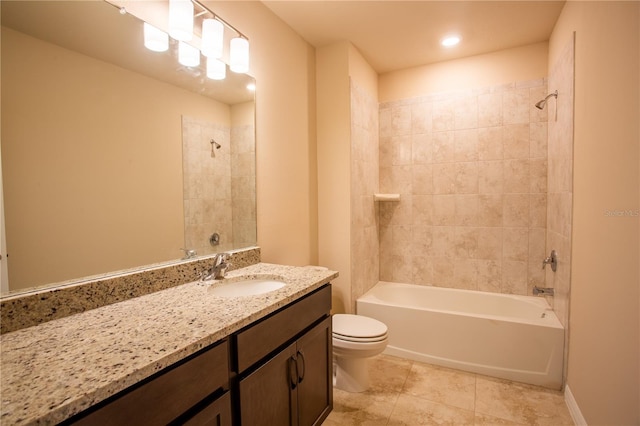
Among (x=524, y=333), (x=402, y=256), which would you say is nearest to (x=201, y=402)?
(x=524, y=333)

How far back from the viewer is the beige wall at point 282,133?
2102 millimetres

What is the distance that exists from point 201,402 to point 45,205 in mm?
861

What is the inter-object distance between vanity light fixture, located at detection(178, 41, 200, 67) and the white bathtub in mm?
2129

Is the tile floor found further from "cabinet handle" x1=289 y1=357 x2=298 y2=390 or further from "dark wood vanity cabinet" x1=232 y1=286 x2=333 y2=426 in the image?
"cabinet handle" x1=289 y1=357 x2=298 y2=390

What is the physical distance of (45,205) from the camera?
1119 mm

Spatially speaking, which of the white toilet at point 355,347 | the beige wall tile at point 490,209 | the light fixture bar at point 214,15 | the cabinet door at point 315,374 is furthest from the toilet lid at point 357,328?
the light fixture bar at point 214,15

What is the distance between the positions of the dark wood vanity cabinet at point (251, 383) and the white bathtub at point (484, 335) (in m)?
1.05

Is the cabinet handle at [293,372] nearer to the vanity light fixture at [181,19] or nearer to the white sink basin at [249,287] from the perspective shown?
the white sink basin at [249,287]

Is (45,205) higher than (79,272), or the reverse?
(45,205)

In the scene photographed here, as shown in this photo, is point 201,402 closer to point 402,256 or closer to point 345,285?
point 345,285

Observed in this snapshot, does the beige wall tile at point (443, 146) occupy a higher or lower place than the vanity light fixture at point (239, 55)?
lower

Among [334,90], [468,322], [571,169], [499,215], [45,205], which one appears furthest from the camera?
[499,215]

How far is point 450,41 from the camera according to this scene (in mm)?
2627

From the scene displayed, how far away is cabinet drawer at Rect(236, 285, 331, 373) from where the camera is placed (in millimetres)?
1129
